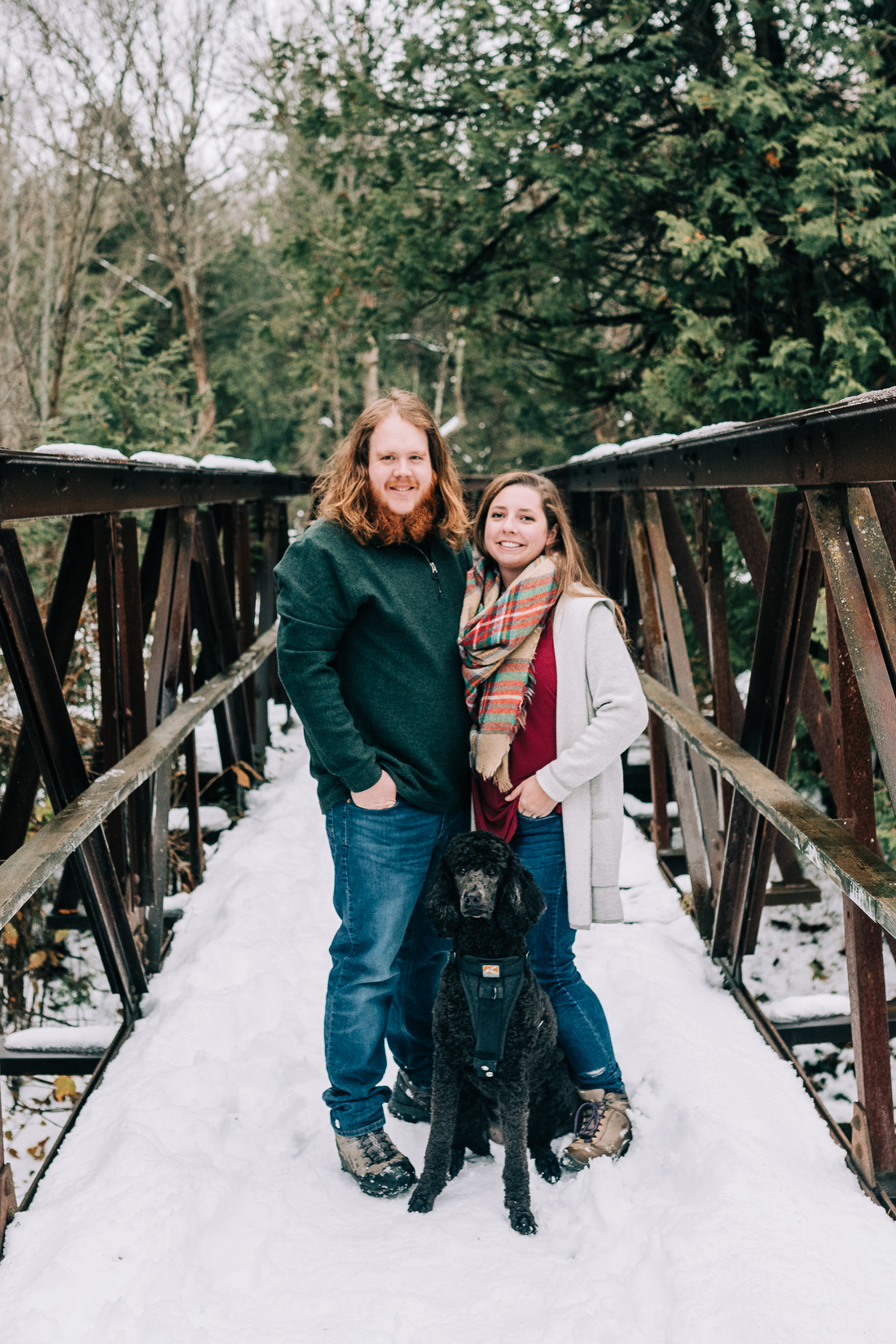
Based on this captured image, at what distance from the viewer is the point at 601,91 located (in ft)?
26.6

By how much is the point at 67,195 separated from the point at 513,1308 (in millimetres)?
16524

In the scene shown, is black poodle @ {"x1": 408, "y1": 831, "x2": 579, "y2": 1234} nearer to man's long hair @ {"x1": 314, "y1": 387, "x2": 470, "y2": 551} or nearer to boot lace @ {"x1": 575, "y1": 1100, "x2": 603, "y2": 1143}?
boot lace @ {"x1": 575, "y1": 1100, "x2": 603, "y2": 1143}

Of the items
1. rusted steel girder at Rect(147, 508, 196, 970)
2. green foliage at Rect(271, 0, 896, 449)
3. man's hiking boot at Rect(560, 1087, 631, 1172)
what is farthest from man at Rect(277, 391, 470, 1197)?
green foliage at Rect(271, 0, 896, 449)

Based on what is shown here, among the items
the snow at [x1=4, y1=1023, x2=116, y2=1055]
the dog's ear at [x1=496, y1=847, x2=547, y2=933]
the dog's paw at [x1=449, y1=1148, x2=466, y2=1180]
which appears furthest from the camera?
the snow at [x1=4, y1=1023, x2=116, y2=1055]

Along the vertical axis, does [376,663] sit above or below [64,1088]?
above

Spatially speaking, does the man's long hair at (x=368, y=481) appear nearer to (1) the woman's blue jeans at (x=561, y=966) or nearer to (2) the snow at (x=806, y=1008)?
(1) the woman's blue jeans at (x=561, y=966)

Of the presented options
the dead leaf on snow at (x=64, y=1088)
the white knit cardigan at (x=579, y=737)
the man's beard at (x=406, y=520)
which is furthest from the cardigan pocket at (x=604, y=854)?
the dead leaf on snow at (x=64, y=1088)

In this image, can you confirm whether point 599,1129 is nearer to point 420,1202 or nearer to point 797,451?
point 420,1202

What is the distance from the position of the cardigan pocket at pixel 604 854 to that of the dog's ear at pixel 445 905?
1.33 ft

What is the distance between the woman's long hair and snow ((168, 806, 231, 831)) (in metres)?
3.18

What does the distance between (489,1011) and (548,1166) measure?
0.61m

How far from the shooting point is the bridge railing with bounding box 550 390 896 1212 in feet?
7.59

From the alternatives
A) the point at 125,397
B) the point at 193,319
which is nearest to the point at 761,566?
the point at 125,397

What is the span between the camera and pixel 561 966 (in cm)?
273
